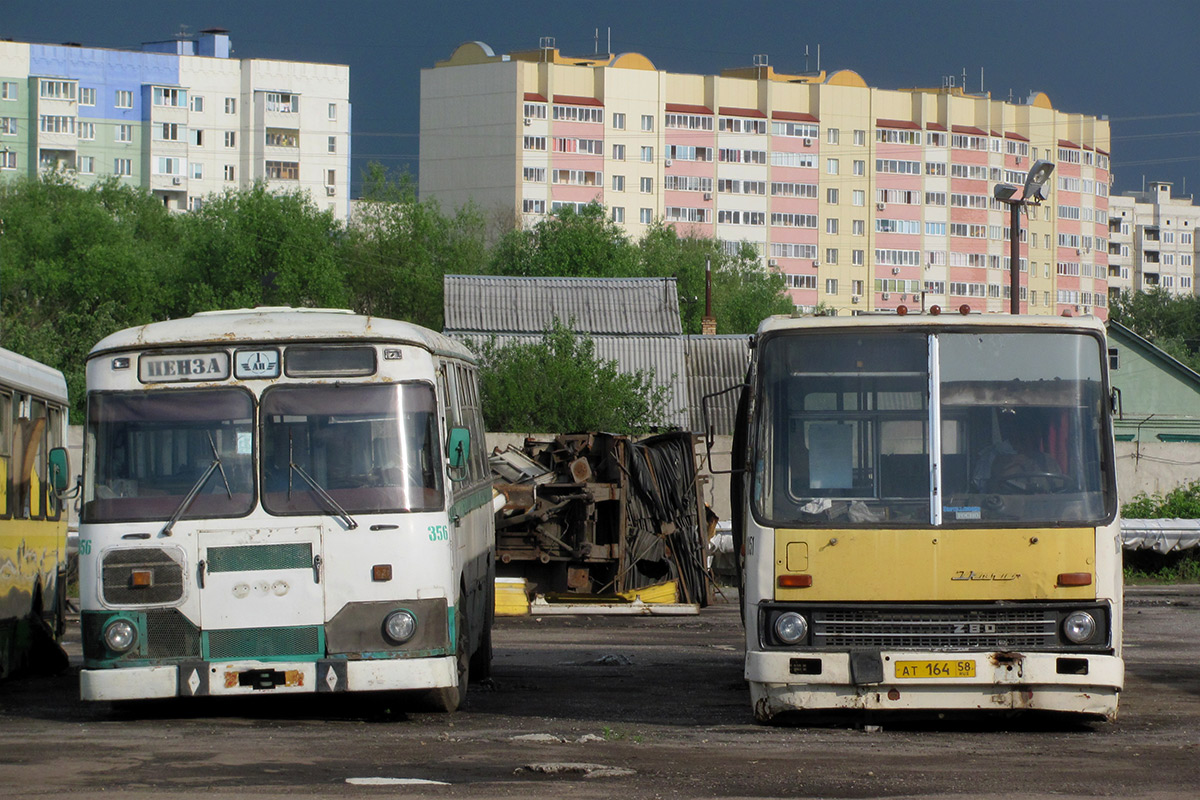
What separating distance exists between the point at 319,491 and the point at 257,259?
64.5 metres

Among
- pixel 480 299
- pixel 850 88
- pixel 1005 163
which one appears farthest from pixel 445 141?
pixel 480 299

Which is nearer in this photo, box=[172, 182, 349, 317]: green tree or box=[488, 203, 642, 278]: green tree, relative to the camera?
box=[172, 182, 349, 317]: green tree

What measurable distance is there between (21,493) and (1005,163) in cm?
13010

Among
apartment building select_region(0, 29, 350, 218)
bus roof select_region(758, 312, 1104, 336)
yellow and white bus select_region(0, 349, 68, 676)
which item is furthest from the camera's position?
apartment building select_region(0, 29, 350, 218)

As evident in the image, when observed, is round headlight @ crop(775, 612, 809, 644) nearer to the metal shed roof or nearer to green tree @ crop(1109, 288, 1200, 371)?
the metal shed roof

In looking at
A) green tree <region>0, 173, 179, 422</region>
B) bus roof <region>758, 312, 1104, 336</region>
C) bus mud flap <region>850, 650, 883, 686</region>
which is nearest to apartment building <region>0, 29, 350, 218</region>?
green tree <region>0, 173, 179, 422</region>

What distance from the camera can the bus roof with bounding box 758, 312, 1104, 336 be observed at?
10648mm

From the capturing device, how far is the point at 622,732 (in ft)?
35.0

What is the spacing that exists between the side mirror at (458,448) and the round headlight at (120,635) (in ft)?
7.50

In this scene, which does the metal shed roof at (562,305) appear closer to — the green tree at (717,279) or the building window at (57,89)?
the green tree at (717,279)

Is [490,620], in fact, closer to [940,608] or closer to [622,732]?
[622,732]

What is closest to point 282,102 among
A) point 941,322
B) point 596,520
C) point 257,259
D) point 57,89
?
point 57,89

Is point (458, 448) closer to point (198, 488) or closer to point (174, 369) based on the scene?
point (198, 488)

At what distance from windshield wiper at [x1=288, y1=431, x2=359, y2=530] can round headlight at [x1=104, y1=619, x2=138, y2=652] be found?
4.27 feet
